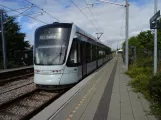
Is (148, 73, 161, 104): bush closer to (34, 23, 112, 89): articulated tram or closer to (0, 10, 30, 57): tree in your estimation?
(34, 23, 112, 89): articulated tram

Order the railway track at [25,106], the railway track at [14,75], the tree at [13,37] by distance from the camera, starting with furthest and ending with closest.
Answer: the tree at [13,37] < the railway track at [14,75] < the railway track at [25,106]

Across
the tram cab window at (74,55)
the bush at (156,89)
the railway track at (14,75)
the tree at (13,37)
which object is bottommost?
the railway track at (14,75)

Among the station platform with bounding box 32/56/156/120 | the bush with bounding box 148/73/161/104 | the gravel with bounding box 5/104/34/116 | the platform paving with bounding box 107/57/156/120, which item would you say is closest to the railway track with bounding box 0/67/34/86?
the gravel with bounding box 5/104/34/116

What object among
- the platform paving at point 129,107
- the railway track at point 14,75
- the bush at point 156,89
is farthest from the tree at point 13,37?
the bush at point 156,89

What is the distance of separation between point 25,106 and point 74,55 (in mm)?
3455

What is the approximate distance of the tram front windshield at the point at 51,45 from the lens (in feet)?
28.6

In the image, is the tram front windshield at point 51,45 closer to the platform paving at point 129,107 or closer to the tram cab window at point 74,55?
the tram cab window at point 74,55

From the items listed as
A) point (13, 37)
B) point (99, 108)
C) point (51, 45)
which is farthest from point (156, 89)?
point (13, 37)

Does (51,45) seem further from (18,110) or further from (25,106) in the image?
(18,110)

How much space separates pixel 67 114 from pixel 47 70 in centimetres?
393

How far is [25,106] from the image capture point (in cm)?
696

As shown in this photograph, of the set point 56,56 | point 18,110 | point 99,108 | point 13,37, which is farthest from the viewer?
point 13,37

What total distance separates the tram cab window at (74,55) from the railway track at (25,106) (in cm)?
147

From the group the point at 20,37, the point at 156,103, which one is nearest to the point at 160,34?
the point at 20,37
